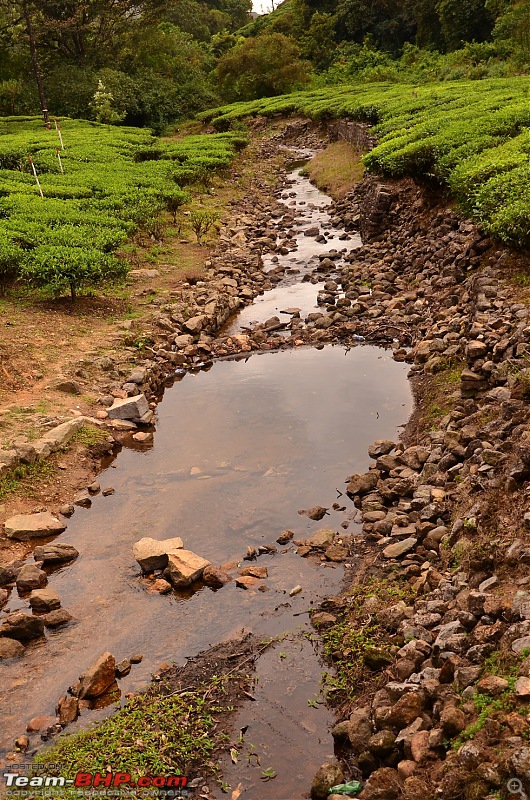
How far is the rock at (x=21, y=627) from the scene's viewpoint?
602 centimetres

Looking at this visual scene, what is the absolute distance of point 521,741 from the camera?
3537mm

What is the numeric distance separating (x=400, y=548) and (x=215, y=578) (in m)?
1.83

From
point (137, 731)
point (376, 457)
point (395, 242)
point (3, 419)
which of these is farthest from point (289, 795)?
point (395, 242)

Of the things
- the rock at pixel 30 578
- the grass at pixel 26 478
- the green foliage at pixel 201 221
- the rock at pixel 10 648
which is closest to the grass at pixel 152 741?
the rock at pixel 10 648

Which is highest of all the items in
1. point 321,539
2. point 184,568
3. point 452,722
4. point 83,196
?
point 83,196

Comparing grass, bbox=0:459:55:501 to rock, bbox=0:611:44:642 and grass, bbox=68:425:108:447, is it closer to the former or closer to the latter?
grass, bbox=68:425:108:447

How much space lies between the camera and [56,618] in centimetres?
623

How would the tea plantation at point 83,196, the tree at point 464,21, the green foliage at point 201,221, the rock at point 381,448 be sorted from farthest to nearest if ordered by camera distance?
the tree at point 464,21 < the green foliage at point 201,221 < the tea plantation at point 83,196 < the rock at point 381,448

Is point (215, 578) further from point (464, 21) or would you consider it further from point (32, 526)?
point (464, 21)

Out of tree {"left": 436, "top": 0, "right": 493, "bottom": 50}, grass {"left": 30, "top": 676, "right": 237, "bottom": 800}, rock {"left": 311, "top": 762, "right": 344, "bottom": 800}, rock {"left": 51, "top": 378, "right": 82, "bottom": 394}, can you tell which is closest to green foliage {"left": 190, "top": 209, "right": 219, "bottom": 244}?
rock {"left": 51, "top": 378, "right": 82, "bottom": 394}

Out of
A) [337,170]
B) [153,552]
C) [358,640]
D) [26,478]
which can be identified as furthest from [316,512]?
[337,170]

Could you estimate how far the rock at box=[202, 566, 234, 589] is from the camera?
6652mm

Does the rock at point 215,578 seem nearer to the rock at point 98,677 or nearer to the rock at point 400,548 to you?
the rock at point 98,677

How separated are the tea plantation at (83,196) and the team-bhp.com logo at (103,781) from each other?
941cm
